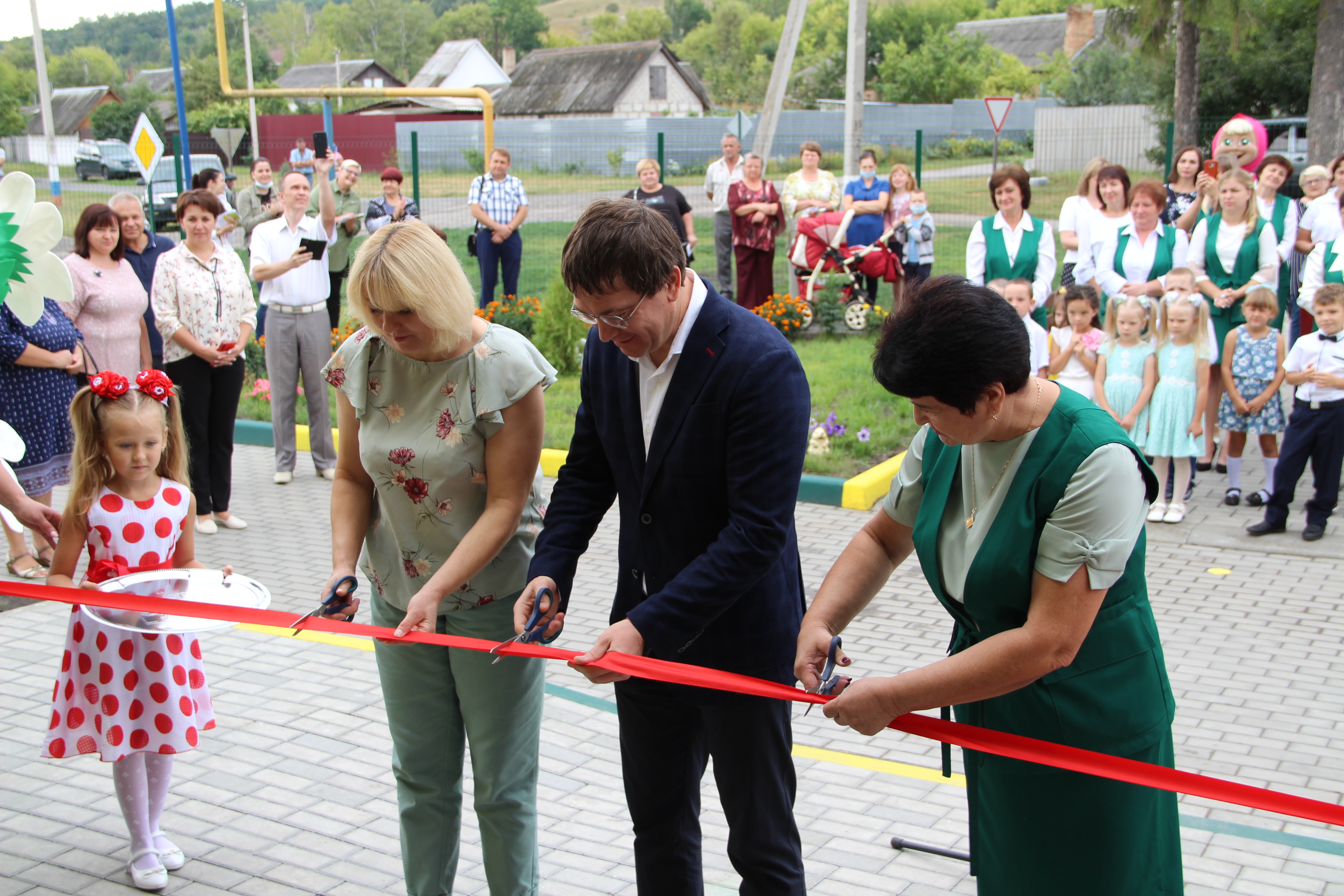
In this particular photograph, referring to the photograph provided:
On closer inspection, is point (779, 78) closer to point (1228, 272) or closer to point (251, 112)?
point (1228, 272)

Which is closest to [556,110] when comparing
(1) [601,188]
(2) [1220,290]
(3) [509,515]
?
(1) [601,188]

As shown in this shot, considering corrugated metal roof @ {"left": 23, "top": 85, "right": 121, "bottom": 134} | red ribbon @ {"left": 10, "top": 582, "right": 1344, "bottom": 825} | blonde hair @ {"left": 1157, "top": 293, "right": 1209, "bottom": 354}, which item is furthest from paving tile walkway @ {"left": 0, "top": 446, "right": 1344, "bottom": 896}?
corrugated metal roof @ {"left": 23, "top": 85, "right": 121, "bottom": 134}

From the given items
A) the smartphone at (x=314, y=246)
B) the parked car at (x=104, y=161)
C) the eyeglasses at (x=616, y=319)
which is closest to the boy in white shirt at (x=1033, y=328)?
the smartphone at (x=314, y=246)

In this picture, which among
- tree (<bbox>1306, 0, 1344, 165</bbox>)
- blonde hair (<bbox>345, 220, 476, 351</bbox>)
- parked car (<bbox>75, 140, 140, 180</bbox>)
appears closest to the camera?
blonde hair (<bbox>345, 220, 476, 351</bbox>)

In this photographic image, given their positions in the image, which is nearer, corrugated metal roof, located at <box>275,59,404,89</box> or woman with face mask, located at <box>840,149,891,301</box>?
woman with face mask, located at <box>840,149,891,301</box>

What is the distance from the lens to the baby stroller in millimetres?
13031

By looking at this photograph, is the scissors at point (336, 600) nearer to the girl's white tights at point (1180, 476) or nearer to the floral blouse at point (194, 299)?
the floral blouse at point (194, 299)

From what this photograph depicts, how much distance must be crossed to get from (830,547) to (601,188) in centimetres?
1765

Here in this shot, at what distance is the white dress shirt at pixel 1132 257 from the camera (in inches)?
339

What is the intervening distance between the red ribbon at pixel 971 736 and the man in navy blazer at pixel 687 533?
7cm

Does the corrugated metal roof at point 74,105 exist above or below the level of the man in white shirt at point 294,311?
above

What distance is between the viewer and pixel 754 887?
2746mm

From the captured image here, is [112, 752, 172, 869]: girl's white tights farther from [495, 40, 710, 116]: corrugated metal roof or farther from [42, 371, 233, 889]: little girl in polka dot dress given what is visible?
[495, 40, 710, 116]: corrugated metal roof

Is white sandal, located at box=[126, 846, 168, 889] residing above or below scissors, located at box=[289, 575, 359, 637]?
below
